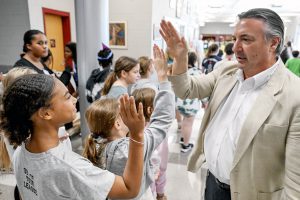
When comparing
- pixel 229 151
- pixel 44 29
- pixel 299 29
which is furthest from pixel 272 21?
pixel 299 29

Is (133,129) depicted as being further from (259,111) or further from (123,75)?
(123,75)

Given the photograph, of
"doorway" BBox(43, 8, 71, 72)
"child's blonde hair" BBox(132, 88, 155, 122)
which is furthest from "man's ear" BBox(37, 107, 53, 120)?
"doorway" BBox(43, 8, 71, 72)

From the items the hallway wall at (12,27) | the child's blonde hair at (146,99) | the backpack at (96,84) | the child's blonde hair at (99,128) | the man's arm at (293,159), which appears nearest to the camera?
the man's arm at (293,159)

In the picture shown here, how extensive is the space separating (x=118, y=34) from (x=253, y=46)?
3891 mm

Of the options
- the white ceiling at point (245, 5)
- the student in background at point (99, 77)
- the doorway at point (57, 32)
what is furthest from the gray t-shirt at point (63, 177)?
the white ceiling at point (245, 5)

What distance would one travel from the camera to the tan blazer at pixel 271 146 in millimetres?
985

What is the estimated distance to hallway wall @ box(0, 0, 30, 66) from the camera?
417cm

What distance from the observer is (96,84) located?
268 centimetres

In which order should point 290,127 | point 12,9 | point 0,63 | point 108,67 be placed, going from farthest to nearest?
1. point 0,63
2. point 12,9
3. point 108,67
4. point 290,127

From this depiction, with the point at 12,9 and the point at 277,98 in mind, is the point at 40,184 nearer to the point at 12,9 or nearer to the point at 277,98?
the point at 277,98

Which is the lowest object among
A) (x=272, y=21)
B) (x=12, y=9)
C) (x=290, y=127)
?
(x=290, y=127)

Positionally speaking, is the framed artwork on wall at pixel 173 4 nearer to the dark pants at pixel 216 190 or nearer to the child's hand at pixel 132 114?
the dark pants at pixel 216 190

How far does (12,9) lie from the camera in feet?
13.7

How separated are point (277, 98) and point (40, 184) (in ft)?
3.44
